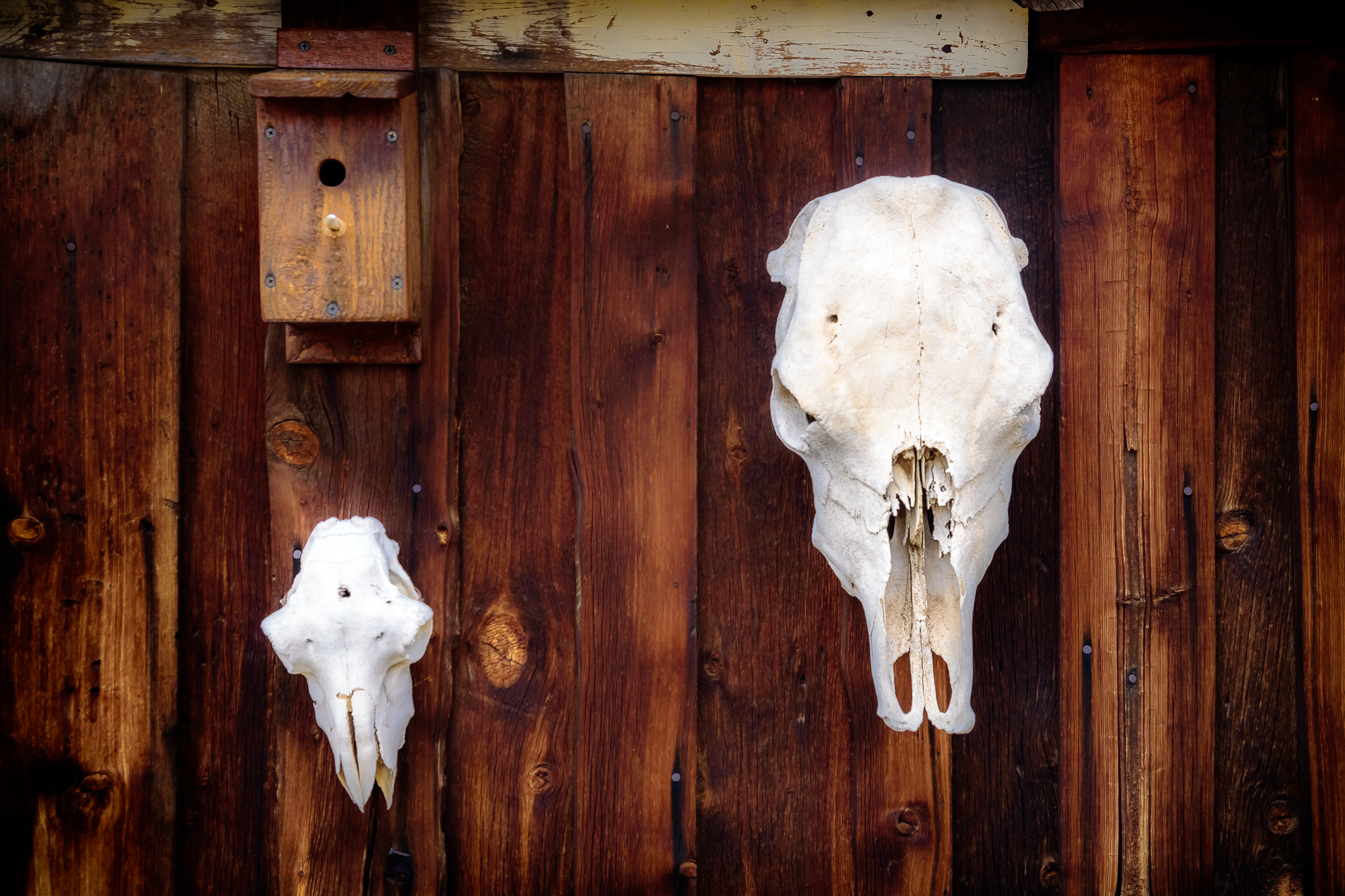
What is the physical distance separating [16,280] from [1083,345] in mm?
2151

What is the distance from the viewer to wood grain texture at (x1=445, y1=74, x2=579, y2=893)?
179 cm

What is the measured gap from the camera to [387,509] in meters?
1.75

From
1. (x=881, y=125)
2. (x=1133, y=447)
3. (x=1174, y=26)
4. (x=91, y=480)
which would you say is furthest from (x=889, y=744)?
(x=91, y=480)

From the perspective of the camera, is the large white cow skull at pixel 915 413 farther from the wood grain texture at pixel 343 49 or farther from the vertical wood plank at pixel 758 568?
the wood grain texture at pixel 343 49

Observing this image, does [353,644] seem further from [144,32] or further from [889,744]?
[144,32]

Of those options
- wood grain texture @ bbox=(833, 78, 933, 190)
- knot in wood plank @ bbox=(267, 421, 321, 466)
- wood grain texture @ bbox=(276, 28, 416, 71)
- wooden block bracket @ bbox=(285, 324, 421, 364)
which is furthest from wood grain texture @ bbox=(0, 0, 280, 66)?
wood grain texture @ bbox=(833, 78, 933, 190)

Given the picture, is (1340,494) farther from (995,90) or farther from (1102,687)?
(995,90)

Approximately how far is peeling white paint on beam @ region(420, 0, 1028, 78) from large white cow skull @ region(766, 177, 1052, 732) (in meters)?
0.50

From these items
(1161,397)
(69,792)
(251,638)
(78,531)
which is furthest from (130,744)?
(1161,397)

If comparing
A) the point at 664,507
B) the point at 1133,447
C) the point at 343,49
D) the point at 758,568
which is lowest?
the point at 758,568

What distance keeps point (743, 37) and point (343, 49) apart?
30.6 inches

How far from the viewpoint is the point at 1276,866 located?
72.4 inches

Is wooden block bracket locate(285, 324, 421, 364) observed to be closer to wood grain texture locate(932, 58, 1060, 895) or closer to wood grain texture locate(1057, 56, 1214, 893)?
wood grain texture locate(932, 58, 1060, 895)

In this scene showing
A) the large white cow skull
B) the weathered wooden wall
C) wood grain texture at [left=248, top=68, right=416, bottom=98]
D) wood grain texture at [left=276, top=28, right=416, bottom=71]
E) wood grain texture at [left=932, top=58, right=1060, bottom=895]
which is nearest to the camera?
the large white cow skull
